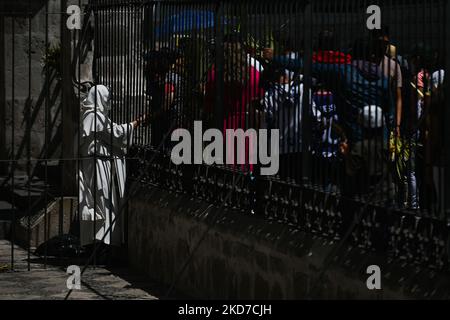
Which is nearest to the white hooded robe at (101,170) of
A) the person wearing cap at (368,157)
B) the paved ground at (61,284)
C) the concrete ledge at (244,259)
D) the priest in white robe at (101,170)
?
the priest in white robe at (101,170)

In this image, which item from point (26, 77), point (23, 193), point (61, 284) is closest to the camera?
point (61, 284)

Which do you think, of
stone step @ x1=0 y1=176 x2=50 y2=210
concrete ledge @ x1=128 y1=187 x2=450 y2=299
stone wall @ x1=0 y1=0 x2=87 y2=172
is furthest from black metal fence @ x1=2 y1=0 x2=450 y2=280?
stone wall @ x1=0 y1=0 x2=87 y2=172

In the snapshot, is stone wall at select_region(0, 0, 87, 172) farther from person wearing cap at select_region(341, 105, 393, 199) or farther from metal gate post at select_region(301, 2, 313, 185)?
person wearing cap at select_region(341, 105, 393, 199)

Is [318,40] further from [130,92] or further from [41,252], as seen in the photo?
[41,252]

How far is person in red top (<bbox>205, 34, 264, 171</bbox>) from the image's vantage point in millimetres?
11273

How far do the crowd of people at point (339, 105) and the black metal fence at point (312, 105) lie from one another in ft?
0.04

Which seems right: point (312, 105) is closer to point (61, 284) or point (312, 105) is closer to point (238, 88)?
point (238, 88)

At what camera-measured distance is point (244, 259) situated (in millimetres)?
10984

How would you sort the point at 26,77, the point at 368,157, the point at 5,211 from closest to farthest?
the point at 368,157
the point at 5,211
the point at 26,77

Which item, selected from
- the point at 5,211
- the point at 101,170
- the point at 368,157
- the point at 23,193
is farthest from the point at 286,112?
the point at 23,193

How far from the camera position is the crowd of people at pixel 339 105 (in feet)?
29.0

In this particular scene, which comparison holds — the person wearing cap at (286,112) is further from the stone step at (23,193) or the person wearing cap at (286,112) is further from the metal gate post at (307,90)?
the stone step at (23,193)

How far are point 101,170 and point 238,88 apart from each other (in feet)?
11.1

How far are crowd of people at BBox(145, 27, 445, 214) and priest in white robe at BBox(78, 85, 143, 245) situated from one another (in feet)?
6.20
